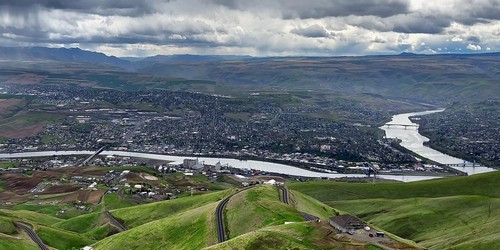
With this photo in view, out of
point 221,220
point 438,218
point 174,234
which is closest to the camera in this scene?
point 221,220

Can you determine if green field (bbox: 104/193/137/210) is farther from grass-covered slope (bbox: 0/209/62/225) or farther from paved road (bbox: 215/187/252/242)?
paved road (bbox: 215/187/252/242)

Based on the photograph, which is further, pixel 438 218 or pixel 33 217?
pixel 33 217

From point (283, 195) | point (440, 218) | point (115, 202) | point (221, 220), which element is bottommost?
point (115, 202)

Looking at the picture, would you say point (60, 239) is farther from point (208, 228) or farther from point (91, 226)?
point (208, 228)

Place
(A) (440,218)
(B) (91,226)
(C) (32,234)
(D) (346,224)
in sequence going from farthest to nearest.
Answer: (A) (440,218) → (B) (91,226) → (C) (32,234) → (D) (346,224)

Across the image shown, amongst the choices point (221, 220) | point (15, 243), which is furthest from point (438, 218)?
point (15, 243)

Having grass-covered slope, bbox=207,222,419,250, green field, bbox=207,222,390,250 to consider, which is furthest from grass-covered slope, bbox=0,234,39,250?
grass-covered slope, bbox=207,222,419,250
